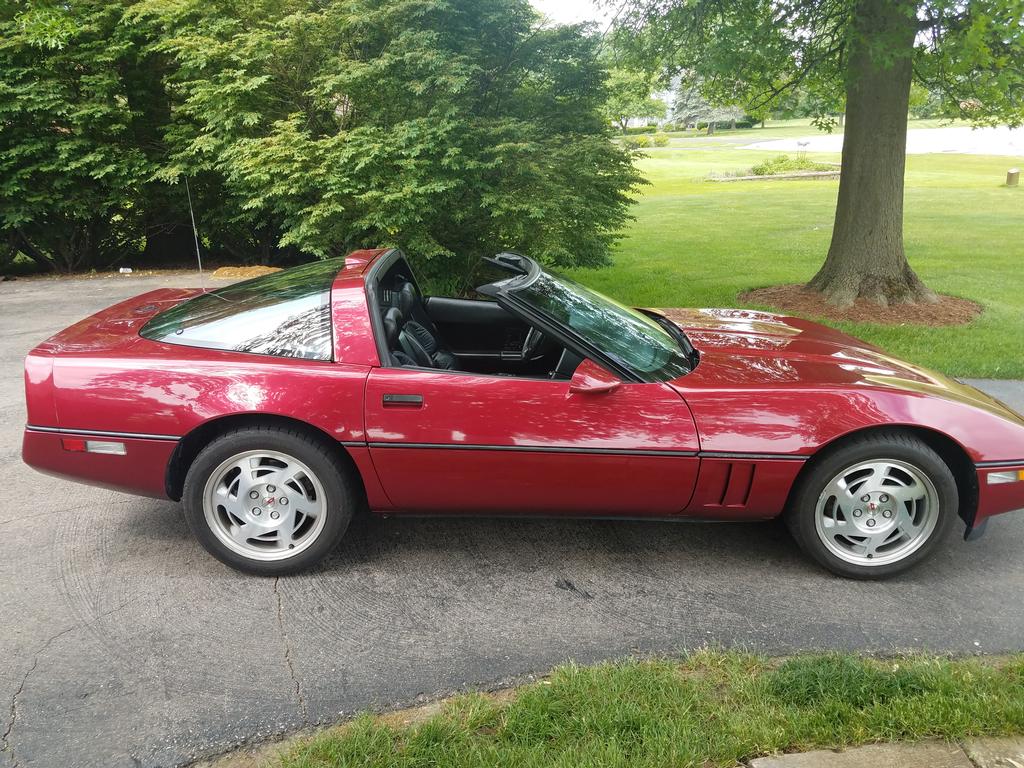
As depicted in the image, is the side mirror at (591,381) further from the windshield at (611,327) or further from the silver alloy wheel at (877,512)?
the silver alloy wheel at (877,512)

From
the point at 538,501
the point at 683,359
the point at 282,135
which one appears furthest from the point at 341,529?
the point at 282,135

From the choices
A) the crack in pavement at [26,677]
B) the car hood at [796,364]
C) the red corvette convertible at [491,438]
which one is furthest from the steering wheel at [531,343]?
the crack in pavement at [26,677]

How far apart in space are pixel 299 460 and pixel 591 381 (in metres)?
1.23

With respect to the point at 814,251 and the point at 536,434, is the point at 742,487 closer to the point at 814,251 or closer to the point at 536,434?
the point at 536,434

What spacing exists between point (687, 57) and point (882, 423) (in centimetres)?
734

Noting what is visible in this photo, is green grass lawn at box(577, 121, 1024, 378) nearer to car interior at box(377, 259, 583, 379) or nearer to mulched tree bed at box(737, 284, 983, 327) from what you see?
mulched tree bed at box(737, 284, 983, 327)

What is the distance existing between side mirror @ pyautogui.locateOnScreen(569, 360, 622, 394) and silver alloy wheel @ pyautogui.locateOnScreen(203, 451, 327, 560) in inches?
44.0

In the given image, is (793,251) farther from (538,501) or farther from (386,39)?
(538,501)

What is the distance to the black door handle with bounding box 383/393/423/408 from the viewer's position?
305cm

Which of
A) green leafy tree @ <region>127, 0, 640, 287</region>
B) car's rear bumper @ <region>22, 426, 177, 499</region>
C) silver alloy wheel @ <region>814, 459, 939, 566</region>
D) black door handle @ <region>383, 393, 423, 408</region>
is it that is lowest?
silver alloy wheel @ <region>814, 459, 939, 566</region>

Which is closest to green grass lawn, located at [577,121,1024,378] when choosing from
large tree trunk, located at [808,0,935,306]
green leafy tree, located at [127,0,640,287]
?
large tree trunk, located at [808,0,935,306]

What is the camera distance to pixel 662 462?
3029mm

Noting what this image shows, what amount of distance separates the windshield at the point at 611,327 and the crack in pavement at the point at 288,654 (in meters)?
1.59

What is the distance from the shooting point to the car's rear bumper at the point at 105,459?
313 centimetres
